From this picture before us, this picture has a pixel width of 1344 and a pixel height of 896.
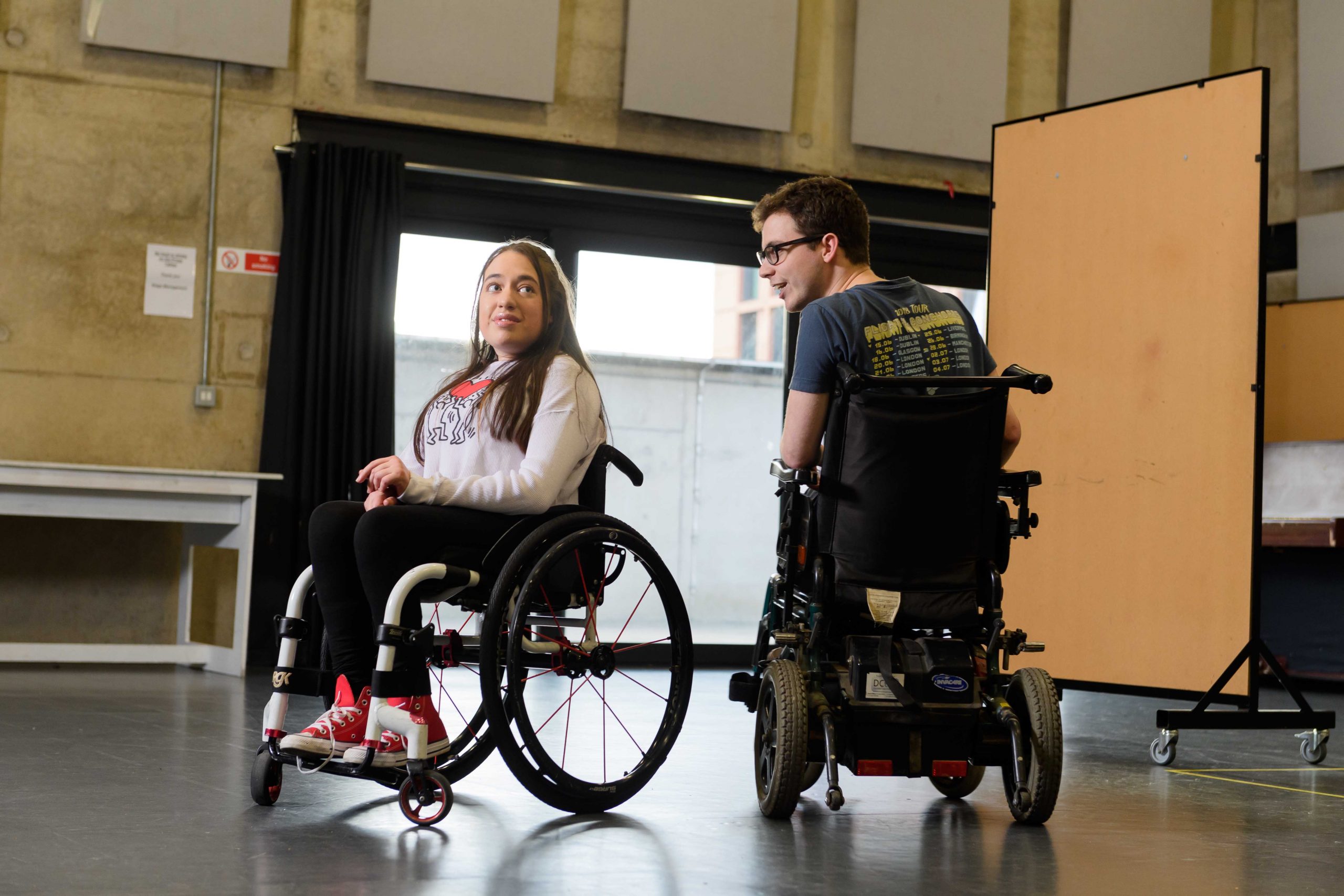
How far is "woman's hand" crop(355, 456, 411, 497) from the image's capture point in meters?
1.91

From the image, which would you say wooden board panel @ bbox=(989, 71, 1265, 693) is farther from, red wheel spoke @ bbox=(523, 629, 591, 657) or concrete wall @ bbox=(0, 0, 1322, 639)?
concrete wall @ bbox=(0, 0, 1322, 639)

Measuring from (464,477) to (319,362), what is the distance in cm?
282

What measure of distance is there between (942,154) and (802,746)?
13.7 feet

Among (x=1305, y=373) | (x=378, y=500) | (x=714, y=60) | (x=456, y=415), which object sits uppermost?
(x=714, y=60)

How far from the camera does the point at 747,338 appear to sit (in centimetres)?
558

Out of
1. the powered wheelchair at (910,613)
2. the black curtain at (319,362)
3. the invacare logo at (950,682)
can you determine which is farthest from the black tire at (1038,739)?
the black curtain at (319,362)

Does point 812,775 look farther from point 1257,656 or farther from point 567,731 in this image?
point 1257,656

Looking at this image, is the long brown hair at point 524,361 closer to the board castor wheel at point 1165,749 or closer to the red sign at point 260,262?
the board castor wheel at point 1165,749

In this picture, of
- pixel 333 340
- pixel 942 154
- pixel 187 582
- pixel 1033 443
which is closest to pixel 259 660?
pixel 187 582

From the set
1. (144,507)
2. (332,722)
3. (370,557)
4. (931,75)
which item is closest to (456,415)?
(370,557)

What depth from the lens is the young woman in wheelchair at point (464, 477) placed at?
1832 mm

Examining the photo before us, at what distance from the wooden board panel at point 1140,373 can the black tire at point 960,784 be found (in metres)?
1.10

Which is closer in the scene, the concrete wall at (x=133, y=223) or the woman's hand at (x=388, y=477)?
the woman's hand at (x=388, y=477)

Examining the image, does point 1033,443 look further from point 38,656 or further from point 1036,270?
point 38,656
